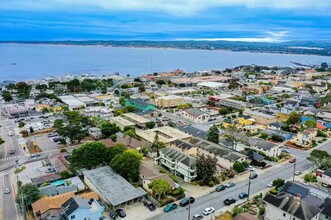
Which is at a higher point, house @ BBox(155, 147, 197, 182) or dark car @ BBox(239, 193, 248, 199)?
house @ BBox(155, 147, 197, 182)

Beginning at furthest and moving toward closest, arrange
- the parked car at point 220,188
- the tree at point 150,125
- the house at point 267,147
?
the tree at point 150,125 → the house at point 267,147 → the parked car at point 220,188

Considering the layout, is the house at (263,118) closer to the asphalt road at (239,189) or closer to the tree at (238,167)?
the asphalt road at (239,189)

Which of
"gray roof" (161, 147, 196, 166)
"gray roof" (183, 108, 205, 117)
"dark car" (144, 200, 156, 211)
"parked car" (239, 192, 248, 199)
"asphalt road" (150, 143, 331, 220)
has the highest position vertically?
"gray roof" (161, 147, 196, 166)

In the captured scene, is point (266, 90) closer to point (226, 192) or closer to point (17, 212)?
point (226, 192)

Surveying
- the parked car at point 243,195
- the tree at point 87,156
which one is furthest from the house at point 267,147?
the tree at point 87,156

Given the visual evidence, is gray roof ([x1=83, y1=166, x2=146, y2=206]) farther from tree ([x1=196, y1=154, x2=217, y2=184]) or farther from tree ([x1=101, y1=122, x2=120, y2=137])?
tree ([x1=101, y1=122, x2=120, y2=137])

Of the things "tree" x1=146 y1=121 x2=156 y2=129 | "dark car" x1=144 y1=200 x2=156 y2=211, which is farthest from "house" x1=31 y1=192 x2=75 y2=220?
"tree" x1=146 y1=121 x2=156 y2=129

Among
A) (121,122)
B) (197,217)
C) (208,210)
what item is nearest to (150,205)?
(197,217)
